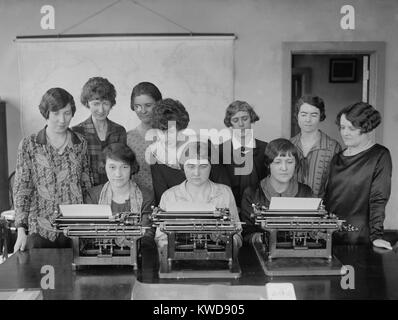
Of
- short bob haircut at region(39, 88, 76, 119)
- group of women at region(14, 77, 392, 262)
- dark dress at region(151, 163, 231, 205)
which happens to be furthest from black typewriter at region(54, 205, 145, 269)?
short bob haircut at region(39, 88, 76, 119)

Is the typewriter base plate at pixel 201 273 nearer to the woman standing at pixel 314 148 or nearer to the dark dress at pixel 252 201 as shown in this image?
the dark dress at pixel 252 201

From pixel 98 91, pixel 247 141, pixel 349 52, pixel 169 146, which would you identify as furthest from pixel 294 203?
pixel 98 91

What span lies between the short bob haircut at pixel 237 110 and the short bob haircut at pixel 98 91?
Answer: 28.2 inches

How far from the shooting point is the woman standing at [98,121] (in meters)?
2.60

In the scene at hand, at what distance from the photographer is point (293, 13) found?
2.54 metres

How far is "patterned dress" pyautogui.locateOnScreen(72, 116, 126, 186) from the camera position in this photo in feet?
8.16

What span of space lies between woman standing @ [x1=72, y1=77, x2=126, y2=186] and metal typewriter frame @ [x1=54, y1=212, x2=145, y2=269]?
0.85m

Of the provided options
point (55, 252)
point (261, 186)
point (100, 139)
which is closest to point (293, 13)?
point (261, 186)

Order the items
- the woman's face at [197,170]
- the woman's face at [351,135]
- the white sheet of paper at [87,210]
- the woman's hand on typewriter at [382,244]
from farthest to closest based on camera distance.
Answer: the woman's face at [351,135] < the woman's face at [197,170] < the woman's hand on typewriter at [382,244] < the white sheet of paper at [87,210]

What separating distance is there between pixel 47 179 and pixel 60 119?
41 centimetres

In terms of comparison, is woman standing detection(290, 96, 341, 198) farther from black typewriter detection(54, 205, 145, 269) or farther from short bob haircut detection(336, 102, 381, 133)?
black typewriter detection(54, 205, 145, 269)

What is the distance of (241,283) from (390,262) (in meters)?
0.65

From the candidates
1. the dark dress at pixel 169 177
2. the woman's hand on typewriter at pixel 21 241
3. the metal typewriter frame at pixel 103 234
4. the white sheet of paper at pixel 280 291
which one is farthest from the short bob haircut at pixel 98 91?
the white sheet of paper at pixel 280 291

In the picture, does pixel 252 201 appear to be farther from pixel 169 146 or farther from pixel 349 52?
pixel 349 52
